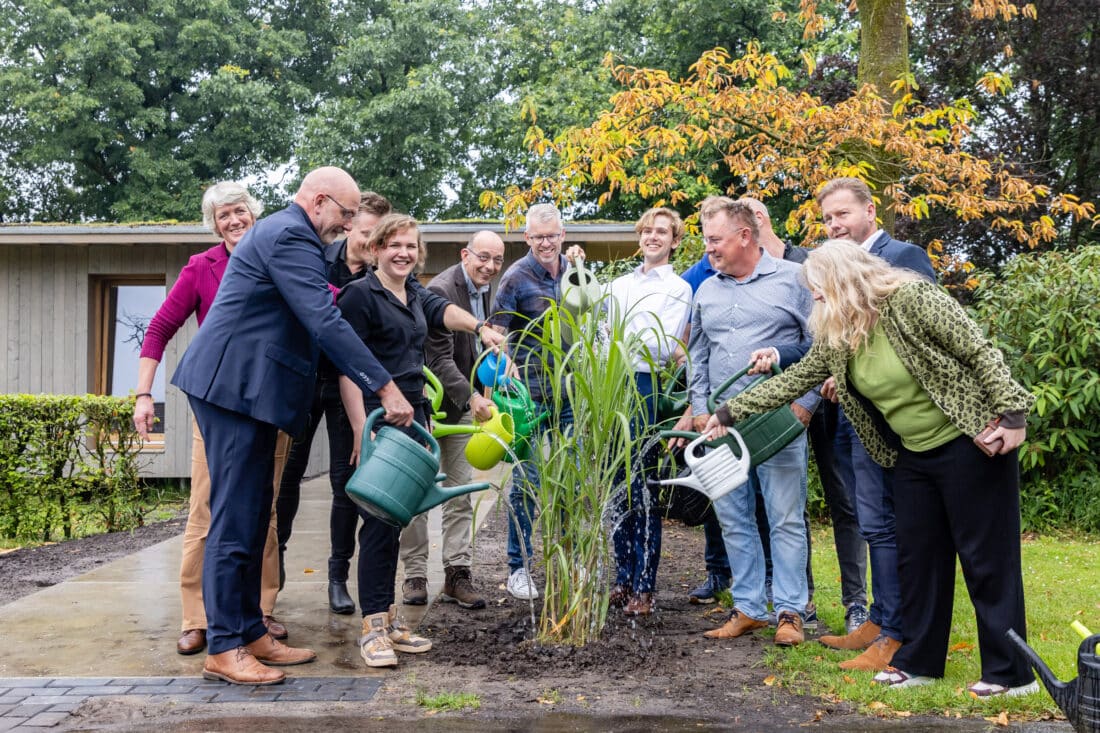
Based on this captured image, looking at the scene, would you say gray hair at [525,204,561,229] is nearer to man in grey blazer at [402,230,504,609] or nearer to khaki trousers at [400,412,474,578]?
man in grey blazer at [402,230,504,609]

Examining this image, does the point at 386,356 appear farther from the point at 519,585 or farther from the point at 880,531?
the point at 880,531

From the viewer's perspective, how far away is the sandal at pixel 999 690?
341 cm

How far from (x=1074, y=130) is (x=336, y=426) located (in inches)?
718

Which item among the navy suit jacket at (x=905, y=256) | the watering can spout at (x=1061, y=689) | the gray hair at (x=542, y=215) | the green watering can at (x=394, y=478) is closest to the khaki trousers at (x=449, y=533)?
the gray hair at (x=542, y=215)

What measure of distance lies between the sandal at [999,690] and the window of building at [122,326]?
1096 centimetres

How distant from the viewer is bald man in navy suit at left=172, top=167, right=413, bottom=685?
12.0ft

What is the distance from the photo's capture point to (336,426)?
15.2 feet

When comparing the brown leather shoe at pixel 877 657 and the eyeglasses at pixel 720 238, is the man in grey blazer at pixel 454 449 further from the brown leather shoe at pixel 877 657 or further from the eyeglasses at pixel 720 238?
the brown leather shoe at pixel 877 657

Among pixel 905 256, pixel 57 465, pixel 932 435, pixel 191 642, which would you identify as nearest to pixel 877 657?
pixel 932 435

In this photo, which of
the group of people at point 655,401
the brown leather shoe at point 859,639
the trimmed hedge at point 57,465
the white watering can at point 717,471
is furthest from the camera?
the trimmed hedge at point 57,465

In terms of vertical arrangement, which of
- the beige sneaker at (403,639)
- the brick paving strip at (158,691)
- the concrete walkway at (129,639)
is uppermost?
the beige sneaker at (403,639)

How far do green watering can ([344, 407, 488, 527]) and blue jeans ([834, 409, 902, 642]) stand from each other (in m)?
1.59

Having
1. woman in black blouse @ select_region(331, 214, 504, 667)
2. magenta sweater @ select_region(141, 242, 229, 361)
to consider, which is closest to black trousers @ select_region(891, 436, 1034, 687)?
woman in black blouse @ select_region(331, 214, 504, 667)

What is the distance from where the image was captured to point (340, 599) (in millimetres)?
4891
